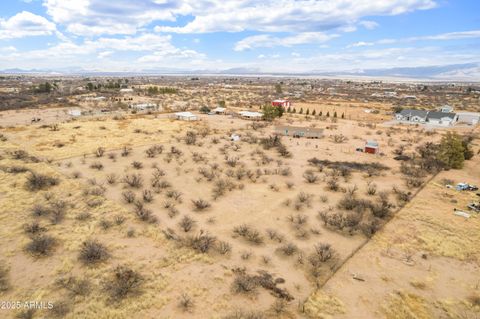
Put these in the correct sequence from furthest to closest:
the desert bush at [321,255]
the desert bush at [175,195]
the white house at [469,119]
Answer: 1. the white house at [469,119]
2. the desert bush at [175,195]
3. the desert bush at [321,255]

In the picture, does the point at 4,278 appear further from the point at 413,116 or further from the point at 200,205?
the point at 413,116

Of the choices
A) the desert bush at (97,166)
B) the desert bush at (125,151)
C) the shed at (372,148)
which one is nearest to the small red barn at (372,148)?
the shed at (372,148)

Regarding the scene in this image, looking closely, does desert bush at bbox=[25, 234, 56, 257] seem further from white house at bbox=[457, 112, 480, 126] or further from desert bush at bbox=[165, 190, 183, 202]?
white house at bbox=[457, 112, 480, 126]

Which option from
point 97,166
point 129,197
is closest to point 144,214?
point 129,197

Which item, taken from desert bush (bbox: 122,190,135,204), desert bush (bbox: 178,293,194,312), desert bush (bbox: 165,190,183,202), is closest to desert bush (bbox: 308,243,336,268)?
desert bush (bbox: 178,293,194,312)

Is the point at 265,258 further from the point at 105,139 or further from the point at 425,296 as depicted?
the point at 105,139

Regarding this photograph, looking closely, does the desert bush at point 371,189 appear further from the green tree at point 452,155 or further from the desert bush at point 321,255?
the green tree at point 452,155
